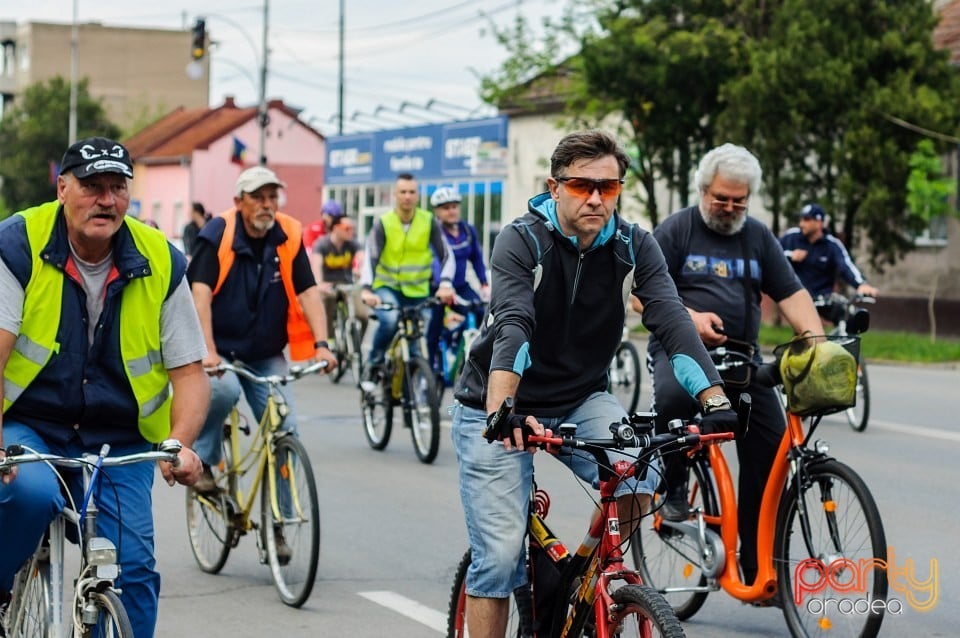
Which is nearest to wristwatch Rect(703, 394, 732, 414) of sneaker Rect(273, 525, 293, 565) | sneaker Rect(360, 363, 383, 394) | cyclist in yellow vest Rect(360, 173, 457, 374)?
sneaker Rect(273, 525, 293, 565)

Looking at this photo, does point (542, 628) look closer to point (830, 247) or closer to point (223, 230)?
point (223, 230)

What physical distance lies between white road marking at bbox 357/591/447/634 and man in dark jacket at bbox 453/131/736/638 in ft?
6.19

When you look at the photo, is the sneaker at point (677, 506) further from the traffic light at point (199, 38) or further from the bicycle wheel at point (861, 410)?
the traffic light at point (199, 38)

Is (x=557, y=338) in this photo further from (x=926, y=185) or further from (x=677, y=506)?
(x=926, y=185)

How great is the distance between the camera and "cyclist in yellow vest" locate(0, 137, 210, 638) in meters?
4.90

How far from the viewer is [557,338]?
5.13 metres

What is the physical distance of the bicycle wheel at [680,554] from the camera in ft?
22.5

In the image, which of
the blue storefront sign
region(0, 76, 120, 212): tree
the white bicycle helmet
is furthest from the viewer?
region(0, 76, 120, 212): tree

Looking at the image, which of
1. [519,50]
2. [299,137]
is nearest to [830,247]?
[519,50]

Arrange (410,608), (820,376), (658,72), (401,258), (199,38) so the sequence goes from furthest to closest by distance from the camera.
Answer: (199,38), (658,72), (401,258), (410,608), (820,376)

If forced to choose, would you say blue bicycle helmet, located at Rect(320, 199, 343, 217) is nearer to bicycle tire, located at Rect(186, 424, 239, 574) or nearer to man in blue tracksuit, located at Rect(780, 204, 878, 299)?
man in blue tracksuit, located at Rect(780, 204, 878, 299)

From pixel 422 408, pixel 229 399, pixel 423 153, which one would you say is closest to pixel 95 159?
pixel 229 399

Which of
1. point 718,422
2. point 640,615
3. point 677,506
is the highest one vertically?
point 718,422

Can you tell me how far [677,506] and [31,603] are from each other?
2.84m
